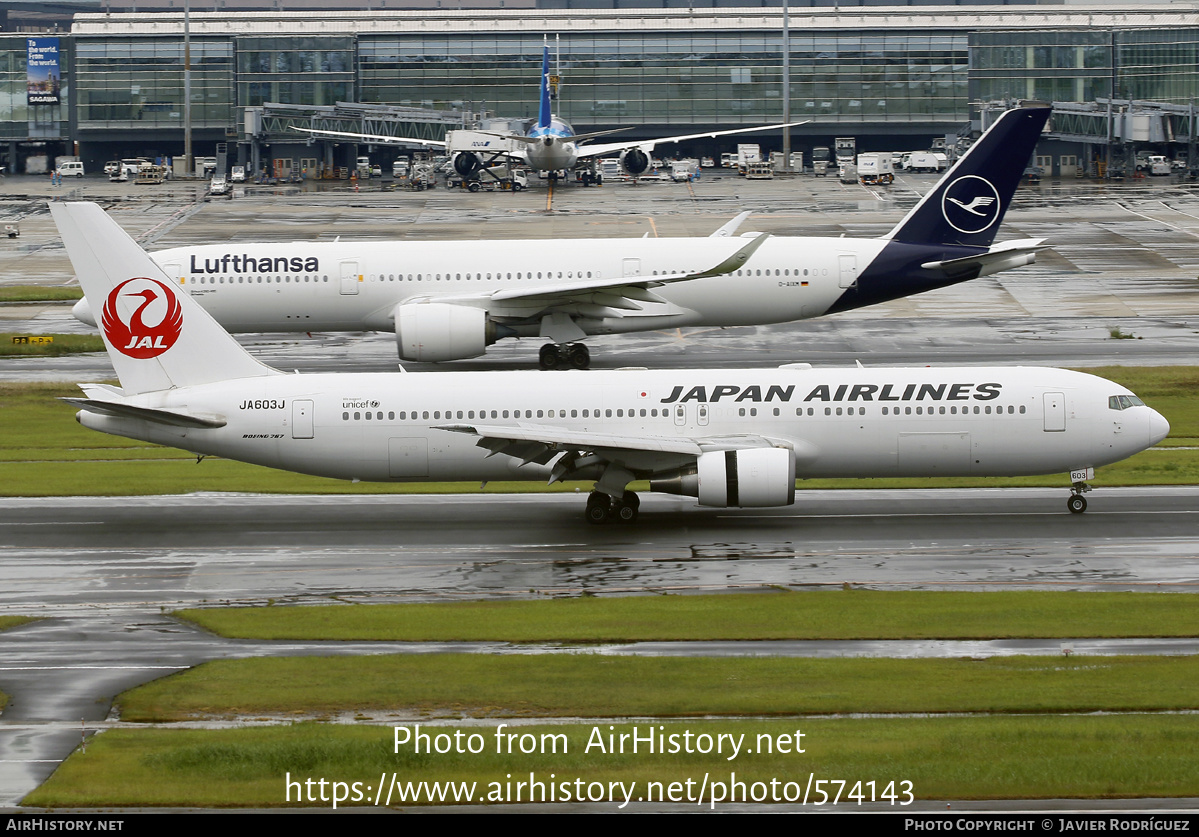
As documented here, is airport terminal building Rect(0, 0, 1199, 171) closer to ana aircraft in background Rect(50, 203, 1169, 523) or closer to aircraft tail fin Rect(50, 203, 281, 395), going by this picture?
aircraft tail fin Rect(50, 203, 281, 395)

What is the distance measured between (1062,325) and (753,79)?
122 meters

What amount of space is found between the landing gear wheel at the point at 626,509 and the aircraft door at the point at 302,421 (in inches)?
346

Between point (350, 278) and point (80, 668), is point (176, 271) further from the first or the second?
point (80, 668)

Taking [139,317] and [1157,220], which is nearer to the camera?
[139,317]

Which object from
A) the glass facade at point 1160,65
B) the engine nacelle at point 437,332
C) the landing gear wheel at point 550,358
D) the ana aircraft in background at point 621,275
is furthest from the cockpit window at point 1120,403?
the glass facade at point 1160,65

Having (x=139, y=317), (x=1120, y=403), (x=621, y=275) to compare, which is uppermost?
(x=621, y=275)

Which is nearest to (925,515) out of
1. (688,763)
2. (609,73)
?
(688,763)

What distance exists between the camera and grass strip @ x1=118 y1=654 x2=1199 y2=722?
26781 millimetres

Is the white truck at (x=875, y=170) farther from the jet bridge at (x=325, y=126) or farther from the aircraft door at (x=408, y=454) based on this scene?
the aircraft door at (x=408, y=454)

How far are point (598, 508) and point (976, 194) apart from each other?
103 ft

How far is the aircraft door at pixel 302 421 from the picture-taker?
41.8 metres

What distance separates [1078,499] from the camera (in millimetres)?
41938

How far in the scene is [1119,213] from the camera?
122500 mm
